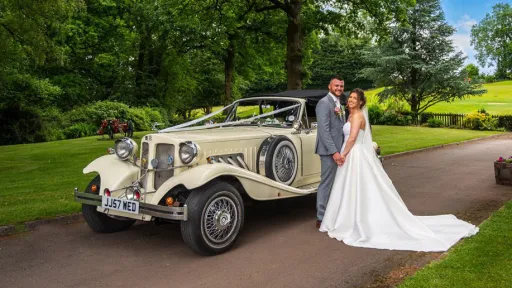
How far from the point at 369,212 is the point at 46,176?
28.7 ft

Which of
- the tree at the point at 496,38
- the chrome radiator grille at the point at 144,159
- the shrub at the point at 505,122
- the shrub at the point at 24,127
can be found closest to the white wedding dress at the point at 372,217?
the chrome radiator grille at the point at 144,159

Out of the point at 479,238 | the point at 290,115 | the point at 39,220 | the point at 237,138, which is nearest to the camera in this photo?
the point at 479,238

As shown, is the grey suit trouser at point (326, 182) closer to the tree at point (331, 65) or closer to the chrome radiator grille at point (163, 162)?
the chrome radiator grille at point (163, 162)

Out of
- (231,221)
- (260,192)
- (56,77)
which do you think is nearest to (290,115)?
(260,192)

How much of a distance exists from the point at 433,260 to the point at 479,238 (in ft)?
3.32

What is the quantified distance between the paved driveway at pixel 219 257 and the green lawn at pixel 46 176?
32.0 inches

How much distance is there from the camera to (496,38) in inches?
3273

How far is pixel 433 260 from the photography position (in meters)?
4.96

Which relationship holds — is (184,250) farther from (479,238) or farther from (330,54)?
(330,54)

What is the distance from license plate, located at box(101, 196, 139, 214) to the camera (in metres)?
5.31

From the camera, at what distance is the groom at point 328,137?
6465 millimetres

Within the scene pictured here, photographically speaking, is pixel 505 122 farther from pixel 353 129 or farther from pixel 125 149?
pixel 125 149

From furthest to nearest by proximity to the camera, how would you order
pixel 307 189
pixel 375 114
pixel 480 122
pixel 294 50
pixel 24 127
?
pixel 375 114, pixel 480 122, pixel 24 127, pixel 294 50, pixel 307 189

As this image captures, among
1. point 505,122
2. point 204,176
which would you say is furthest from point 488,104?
point 204,176
